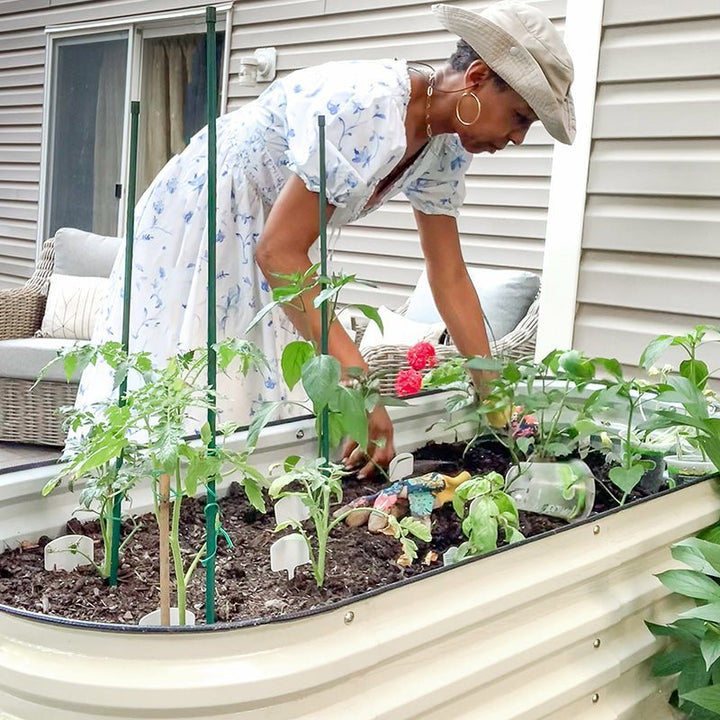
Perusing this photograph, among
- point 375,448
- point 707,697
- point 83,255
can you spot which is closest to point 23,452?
point 83,255

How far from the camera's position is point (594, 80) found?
6.45 ft

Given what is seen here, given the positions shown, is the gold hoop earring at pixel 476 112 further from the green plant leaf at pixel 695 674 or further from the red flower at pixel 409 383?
the green plant leaf at pixel 695 674

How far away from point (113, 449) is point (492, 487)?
0.48 meters

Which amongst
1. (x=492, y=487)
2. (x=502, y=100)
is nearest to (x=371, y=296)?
(x=502, y=100)

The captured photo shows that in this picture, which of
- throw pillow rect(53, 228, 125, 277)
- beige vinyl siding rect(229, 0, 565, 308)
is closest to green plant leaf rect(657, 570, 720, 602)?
beige vinyl siding rect(229, 0, 565, 308)

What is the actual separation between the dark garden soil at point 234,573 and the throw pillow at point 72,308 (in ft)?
11.5

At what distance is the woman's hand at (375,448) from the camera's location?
1.25m

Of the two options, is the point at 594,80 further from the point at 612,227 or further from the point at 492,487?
the point at 492,487

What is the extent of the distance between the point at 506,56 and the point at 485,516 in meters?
0.74

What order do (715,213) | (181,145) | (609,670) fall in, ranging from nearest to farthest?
(609,670)
(715,213)
(181,145)

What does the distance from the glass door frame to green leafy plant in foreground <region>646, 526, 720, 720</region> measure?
444 centimetres

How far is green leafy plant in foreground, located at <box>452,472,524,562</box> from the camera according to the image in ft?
3.25

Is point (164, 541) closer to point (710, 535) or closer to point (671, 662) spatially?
point (671, 662)

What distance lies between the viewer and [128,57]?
242 inches
